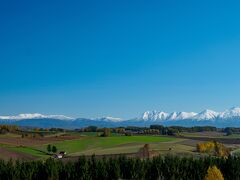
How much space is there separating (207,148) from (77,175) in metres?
74.9

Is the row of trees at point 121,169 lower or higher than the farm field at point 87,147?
lower

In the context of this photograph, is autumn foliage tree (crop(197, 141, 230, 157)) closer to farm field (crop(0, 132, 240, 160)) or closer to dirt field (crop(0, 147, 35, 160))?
farm field (crop(0, 132, 240, 160))

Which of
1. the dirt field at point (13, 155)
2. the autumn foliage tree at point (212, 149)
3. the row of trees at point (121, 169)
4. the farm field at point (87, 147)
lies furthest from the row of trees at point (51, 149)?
the row of trees at point (121, 169)

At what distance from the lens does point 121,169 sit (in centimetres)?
7944

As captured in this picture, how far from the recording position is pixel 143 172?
241ft

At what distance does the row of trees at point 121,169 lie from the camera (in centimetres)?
6981

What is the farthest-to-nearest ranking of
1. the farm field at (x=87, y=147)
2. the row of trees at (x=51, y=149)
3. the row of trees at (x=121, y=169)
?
the row of trees at (x=51, y=149) < the farm field at (x=87, y=147) < the row of trees at (x=121, y=169)

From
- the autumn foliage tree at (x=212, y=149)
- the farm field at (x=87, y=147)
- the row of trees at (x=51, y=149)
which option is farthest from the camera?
the row of trees at (x=51, y=149)

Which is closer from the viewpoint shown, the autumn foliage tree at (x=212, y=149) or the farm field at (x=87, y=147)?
the farm field at (x=87, y=147)

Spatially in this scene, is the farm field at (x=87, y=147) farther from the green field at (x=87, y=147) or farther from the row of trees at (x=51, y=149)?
the row of trees at (x=51, y=149)

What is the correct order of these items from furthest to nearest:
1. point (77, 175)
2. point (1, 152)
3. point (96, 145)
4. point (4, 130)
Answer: point (4, 130) < point (96, 145) < point (1, 152) < point (77, 175)

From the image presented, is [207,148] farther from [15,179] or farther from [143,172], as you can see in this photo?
[15,179]

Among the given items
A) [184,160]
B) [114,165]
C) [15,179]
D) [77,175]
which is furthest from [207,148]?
[15,179]

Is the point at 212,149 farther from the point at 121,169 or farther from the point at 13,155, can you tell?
the point at 13,155
